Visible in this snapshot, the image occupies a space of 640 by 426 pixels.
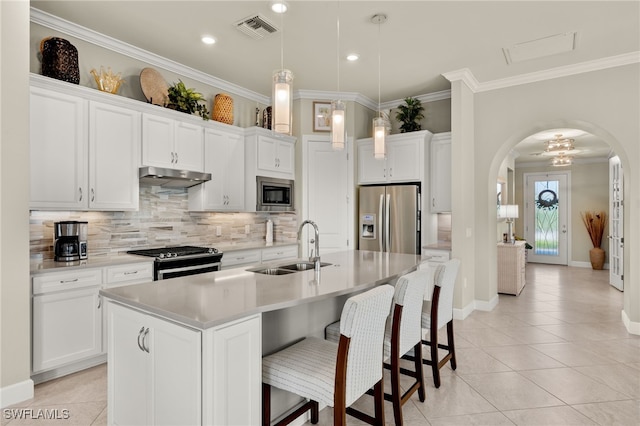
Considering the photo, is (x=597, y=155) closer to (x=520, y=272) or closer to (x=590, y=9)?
(x=520, y=272)

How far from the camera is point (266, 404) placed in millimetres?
1945

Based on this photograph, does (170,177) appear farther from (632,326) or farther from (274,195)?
(632,326)

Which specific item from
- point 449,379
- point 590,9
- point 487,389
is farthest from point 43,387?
point 590,9

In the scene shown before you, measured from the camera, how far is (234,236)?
4.88 metres

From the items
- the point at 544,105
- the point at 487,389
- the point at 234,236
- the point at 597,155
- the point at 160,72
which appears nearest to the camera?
the point at 487,389

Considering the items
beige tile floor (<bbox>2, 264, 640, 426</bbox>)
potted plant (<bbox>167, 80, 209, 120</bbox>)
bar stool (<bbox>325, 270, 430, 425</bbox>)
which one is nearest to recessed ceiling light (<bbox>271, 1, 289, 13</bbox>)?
potted plant (<bbox>167, 80, 209, 120</bbox>)

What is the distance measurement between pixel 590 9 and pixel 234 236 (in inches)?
169

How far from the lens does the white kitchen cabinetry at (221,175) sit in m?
4.20

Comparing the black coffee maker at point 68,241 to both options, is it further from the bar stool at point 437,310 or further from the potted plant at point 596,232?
the potted plant at point 596,232

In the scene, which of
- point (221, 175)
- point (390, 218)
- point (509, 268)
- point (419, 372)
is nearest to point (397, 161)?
point (390, 218)

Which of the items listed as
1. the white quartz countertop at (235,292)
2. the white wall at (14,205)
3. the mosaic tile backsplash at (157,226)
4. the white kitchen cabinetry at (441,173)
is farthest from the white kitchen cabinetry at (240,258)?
the white kitchen cabinetry at (441,173)

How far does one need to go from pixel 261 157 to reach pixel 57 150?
219 centimetres

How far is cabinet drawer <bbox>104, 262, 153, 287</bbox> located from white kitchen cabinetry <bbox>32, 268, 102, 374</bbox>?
0.07 meters

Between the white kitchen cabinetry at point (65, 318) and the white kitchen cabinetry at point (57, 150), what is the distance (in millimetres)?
613
